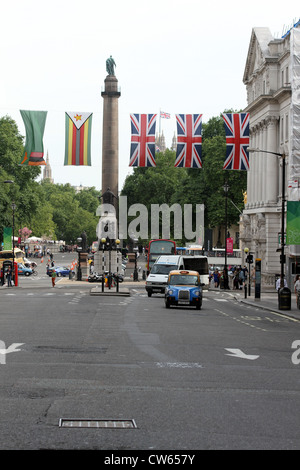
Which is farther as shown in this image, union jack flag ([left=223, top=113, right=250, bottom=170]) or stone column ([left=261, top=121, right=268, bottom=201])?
stone column ([left=261, top=121, right=268, bottom=201])

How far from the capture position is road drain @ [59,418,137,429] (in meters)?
9.87

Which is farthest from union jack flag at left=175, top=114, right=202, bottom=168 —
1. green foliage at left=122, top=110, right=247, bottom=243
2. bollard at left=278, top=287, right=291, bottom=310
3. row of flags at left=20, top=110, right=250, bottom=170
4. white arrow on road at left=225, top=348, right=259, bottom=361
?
white arrow on road at left=225, top=348, right=259, bottom=361

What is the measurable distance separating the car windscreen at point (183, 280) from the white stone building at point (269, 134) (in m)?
23.1

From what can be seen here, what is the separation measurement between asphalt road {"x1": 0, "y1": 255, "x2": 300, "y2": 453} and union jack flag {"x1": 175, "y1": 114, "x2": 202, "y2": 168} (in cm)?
3198

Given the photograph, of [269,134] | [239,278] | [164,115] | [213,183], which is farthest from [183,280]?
[164,115]

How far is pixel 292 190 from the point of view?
5881cm

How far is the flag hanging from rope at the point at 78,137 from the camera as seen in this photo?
188ft

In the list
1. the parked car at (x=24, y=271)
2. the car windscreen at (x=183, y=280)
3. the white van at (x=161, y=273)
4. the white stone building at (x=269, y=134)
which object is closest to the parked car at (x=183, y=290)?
the car windscreen at (x=183, y=280)

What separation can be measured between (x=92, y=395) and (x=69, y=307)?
24382mm

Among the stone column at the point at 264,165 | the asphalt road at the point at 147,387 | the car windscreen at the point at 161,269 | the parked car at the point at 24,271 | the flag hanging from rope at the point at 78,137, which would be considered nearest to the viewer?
the asphalt road at the point at 147,387

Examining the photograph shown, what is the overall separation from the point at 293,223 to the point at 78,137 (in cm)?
2136

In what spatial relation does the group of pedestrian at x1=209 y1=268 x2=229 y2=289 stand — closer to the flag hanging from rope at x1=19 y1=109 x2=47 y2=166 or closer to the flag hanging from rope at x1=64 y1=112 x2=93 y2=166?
the flag hanging from rope at x1=64 y1=112 x2=93 y2=166

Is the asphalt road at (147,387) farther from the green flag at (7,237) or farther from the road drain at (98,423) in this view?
the green flag at (7,237)
